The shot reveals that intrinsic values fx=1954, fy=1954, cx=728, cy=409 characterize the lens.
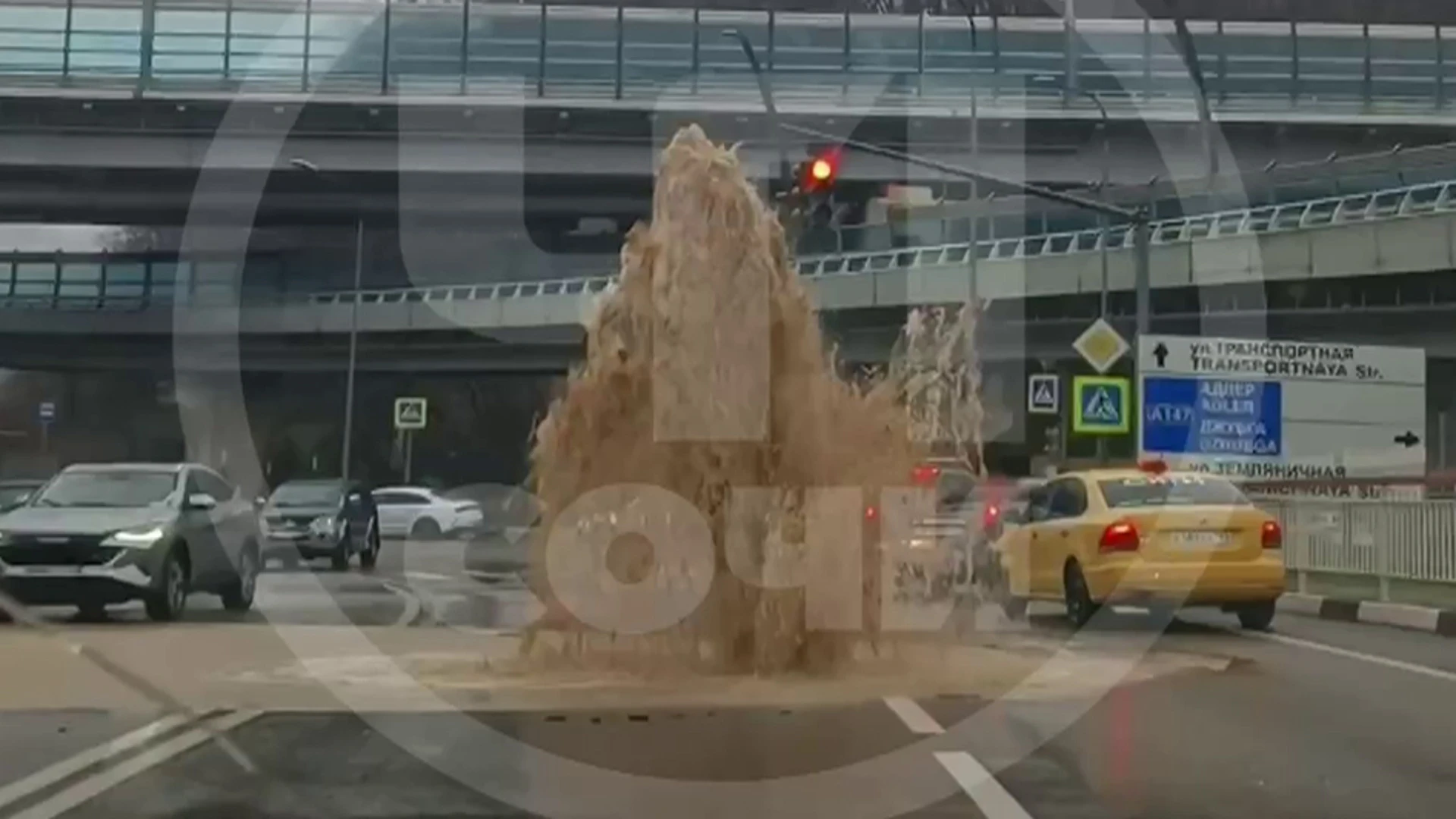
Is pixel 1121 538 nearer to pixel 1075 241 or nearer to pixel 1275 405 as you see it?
pixel 1275 405

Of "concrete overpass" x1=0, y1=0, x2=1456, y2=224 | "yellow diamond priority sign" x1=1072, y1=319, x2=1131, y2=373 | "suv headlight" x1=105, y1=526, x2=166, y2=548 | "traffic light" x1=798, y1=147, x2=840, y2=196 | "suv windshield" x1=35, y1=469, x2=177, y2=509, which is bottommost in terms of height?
"suv headlight" x1=105, y1=526, x2=166, y2=548

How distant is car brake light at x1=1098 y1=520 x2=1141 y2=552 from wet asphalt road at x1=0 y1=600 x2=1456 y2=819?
3.96 m

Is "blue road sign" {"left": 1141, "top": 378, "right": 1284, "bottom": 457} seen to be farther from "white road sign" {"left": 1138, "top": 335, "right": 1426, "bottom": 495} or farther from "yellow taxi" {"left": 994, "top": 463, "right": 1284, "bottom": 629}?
"yellow taxi" {"left": 994, "top": 463, "right": 1284, "bottom": 629}

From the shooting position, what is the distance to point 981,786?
868cm

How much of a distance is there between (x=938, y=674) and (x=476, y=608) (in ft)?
25.5

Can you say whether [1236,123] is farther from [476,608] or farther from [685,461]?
[685,461]

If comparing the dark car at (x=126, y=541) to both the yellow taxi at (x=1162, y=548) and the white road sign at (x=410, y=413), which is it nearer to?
the yellow taxi at (x=1162, y=548)

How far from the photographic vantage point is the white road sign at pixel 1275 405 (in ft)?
94.8

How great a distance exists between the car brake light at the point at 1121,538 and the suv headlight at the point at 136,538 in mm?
8542

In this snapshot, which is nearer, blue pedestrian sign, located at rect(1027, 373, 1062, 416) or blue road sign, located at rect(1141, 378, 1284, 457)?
blue road sign, located at rect(1141, 378, 1284, 457)

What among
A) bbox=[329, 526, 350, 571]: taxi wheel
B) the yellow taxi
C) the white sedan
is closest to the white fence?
the yellow taxi

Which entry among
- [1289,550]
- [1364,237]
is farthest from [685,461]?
[1364,237]

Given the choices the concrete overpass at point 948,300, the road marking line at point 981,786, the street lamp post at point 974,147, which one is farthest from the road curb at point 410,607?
the street lamp post at point 974,147

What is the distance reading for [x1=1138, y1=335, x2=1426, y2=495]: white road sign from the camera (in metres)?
28.9
